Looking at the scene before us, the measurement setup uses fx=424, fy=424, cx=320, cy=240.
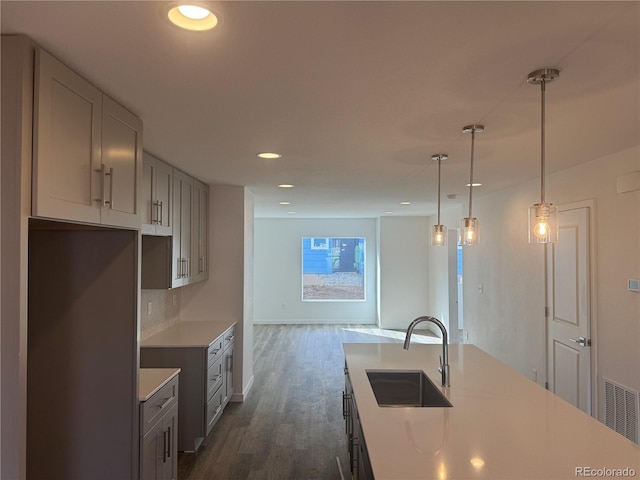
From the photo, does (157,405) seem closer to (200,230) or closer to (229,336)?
(229,336)

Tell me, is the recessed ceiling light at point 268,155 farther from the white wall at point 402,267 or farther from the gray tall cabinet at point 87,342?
the white wall at point 402,267

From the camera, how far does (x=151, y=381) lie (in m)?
2.47

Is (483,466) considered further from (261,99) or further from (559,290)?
(559,290)

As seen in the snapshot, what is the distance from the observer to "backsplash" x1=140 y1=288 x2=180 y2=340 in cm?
366

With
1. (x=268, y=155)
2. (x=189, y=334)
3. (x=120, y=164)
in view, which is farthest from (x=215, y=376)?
(x=120, y=164)

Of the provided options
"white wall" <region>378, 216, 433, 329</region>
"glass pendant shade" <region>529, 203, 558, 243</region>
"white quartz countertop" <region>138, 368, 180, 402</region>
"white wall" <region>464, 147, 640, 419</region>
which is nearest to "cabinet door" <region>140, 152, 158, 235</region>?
"white quartz countertop" <region>138, 368, 180, 402</region>

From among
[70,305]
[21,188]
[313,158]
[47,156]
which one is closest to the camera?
[21,188]

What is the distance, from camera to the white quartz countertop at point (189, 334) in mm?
3488

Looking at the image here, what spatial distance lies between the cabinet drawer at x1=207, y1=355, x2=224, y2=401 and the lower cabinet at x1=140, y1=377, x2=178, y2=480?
84cm

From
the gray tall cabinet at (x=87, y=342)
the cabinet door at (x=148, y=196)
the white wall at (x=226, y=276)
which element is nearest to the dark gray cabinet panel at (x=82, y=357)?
the gray tall cabinet at (x=87, y=342)

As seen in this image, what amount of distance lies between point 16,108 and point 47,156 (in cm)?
16

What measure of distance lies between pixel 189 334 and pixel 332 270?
19.1ft

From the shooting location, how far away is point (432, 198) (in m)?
5.61

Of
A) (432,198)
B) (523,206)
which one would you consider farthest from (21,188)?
(432,198)
